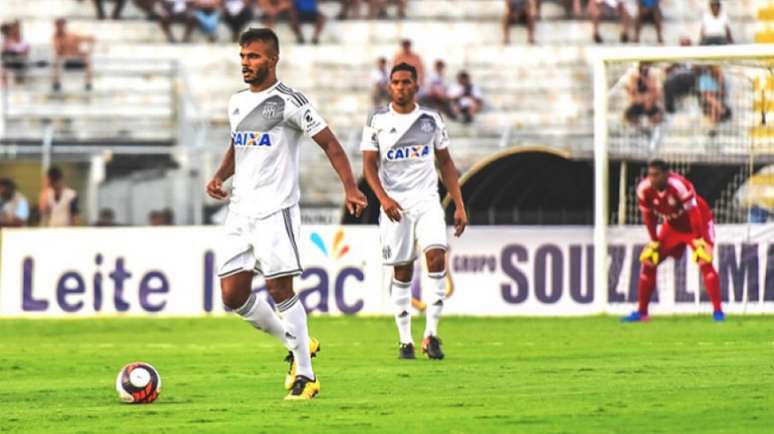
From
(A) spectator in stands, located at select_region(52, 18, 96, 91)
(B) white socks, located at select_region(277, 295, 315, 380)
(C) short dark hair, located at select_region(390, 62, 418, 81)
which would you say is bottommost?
(B) white socks, located at select_region(277, 295, 315, 380)

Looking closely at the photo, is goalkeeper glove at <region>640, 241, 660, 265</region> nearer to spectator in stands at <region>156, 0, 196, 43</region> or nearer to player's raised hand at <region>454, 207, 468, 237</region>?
player's raised hand at <region>454, 207, 468, 237</region>

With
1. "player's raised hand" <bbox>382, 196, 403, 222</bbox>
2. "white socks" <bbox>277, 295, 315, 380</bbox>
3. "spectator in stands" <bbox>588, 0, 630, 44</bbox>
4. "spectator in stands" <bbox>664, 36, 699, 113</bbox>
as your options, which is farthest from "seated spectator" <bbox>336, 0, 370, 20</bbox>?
"white socks" <bbox>277, 295, 315, 380</bbox>

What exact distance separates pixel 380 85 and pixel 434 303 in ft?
49.0

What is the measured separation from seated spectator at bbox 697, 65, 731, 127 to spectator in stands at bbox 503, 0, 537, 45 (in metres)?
5.76

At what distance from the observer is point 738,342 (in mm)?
16703

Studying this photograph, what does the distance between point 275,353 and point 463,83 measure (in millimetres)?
14403

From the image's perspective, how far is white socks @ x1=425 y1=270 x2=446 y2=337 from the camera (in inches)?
600

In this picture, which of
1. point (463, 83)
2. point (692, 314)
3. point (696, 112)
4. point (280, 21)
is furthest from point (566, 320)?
point (280, 21)

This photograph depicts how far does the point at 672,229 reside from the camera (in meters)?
21.9

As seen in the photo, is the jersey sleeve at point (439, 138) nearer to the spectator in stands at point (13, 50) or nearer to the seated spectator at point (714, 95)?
the seated spectator at point (714, 95)

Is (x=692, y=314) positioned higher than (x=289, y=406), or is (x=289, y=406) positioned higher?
(x=289, y=406)

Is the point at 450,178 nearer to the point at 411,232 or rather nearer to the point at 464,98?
the point at 411,232

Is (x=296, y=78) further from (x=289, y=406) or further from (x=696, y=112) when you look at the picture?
(x=289, y=406)

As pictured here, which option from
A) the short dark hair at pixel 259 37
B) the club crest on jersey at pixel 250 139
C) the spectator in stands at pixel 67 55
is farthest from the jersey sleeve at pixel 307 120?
the spectator in stands at pixel 67 55
